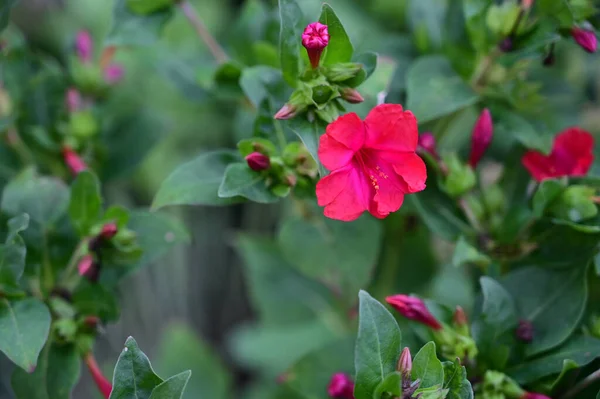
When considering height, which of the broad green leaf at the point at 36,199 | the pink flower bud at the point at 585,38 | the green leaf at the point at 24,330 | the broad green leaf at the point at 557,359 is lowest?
the broad green leaf at the point at 557,359

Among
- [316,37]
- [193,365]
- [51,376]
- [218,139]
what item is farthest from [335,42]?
[218,139]

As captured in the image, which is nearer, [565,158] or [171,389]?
[171,389]

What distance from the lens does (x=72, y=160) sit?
1.12m

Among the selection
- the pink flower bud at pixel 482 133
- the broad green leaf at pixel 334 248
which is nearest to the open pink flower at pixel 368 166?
the pink flower bud at pixel 482 133

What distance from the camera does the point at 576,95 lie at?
1264 millimetres

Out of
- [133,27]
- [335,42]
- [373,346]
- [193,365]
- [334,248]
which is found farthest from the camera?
[193,365]

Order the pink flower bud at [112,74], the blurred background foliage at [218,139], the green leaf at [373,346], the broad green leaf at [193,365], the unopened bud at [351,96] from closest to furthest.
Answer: the green leaf at [373,346]
the unopened bud at [351,96]
the blurred background foliage at [218,139]
the pink flower bud at [112,74]
the broad green leaf at [193,365]

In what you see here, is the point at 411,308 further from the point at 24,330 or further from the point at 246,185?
the point at 24,330

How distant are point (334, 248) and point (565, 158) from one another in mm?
469

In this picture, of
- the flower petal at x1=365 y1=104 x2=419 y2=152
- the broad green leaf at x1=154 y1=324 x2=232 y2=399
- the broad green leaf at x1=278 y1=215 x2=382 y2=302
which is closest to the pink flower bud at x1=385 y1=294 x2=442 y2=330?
the flower petal at x1=365 y1=104 x2=419 y2=152

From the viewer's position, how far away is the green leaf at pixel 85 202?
92 centimetres

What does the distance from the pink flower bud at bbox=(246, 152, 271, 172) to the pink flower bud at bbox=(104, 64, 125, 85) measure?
1.98 ft

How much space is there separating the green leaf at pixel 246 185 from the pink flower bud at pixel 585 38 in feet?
1.65

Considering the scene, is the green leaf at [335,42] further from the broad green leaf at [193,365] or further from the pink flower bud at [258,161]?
the broad green leaf at [193,365]
